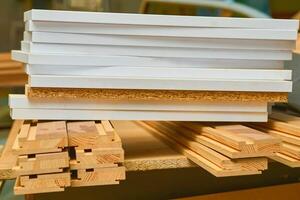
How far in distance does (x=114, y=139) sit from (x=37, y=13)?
34 centimetres

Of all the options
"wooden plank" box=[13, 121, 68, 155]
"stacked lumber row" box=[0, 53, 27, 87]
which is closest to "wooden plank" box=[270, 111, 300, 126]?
"wooden plank" box=[13, 121, 68, 155]

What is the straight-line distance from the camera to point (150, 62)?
3.50 ft

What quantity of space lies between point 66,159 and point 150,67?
32cm

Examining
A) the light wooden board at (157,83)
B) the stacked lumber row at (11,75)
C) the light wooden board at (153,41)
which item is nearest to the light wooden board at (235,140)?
the light wooden board at (157,83)

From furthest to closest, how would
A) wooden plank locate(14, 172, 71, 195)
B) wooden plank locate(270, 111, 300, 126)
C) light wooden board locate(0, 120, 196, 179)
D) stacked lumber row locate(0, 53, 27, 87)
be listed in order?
stacked lumber row locate(0, 53, 27, 87)
wooden plank locate(270, 111, 300, 126)
light wooden board locate(0, 120, 196, 179)
wooden plank locate(14, 172, 71, 195)

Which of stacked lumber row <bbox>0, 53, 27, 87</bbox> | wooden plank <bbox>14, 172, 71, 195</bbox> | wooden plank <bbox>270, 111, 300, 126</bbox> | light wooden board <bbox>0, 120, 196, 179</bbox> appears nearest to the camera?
wooden plank <bbox>14, 172, 71, 195</bbox>

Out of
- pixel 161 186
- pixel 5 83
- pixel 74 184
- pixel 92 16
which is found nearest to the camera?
pixel 74 184

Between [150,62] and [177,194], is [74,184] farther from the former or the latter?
[177,194]

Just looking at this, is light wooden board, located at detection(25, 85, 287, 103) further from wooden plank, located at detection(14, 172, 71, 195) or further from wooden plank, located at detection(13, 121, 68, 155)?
wooden plank, located at detection(14, 172, 71, 195)

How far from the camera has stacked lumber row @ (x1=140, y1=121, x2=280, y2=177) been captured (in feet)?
3.00

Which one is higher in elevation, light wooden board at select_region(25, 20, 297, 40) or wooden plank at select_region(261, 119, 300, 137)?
light wooden board at select_region(25, 20, 297, 40)

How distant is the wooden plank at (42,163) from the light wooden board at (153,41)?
291 mm

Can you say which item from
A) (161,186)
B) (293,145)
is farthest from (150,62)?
(161,186)

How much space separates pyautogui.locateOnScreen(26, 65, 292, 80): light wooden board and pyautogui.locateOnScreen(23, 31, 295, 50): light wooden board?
0.19 ft
